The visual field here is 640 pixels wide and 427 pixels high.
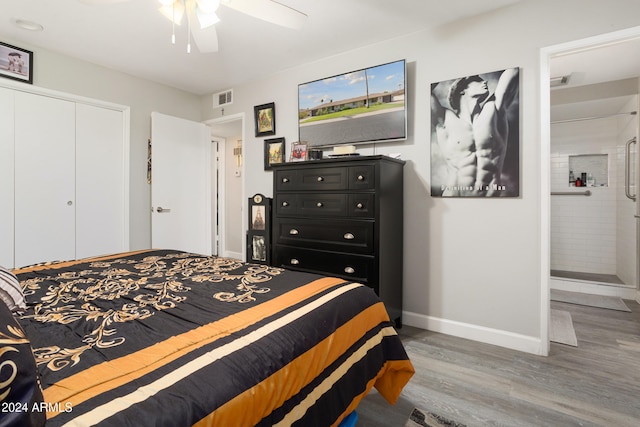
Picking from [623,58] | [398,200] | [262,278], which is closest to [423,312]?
[398,200]

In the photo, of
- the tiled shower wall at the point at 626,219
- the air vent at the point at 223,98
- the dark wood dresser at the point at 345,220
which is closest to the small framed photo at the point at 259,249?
the dark wood dresser at the point at 345,220

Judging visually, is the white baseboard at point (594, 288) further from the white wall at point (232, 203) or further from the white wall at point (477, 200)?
the white wall at point (232, 203)

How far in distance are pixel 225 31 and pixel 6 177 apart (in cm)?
241

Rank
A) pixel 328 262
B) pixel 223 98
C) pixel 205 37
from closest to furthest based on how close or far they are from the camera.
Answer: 1. pixel 205 37
2. pixel 328 262
3. pixel 223 98

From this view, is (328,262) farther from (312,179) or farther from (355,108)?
(355,108)

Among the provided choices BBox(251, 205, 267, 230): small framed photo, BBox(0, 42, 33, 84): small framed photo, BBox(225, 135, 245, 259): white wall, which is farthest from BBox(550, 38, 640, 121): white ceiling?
BBox(0, 42, 33, 84): small framed photo

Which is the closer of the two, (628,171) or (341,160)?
(341,160)

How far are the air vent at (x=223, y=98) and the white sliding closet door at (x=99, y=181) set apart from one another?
1.15m

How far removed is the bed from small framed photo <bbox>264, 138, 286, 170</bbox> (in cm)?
211

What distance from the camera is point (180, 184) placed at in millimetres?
4180

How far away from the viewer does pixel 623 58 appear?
3.00m

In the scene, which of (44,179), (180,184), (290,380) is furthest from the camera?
(180,184)

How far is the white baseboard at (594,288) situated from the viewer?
356 cm

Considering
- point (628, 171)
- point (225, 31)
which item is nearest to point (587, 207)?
point (628, 171)
